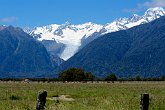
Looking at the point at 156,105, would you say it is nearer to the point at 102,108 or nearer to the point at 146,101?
the point at 102,108

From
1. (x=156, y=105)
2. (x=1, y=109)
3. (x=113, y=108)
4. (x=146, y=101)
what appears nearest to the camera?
(x=146, y=101)

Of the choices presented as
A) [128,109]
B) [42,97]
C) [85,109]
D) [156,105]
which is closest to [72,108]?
[85,109]

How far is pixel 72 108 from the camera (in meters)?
28.8

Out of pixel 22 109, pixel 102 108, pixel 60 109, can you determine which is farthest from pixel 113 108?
pixel 22 109

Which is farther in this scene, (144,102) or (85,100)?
(85,100)

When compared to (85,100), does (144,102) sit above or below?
below

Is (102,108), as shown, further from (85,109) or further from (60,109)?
(60,109)

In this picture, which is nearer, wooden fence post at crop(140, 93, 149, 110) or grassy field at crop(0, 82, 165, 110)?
wooden fence post at crop(140, 93, 149, 110)

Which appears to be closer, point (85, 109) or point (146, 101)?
point (146, 101)

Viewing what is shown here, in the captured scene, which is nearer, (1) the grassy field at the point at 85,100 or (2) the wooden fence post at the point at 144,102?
A: (2) the wooden fence post at the point at 144,102

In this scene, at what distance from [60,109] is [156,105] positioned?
7952 mm

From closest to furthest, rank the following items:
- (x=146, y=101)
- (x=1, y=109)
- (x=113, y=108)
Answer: (x=146, y=101), (x=1, y=109), (x=113, y=108)

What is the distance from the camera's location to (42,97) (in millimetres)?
19625

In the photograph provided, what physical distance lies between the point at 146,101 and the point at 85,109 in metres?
8.90
